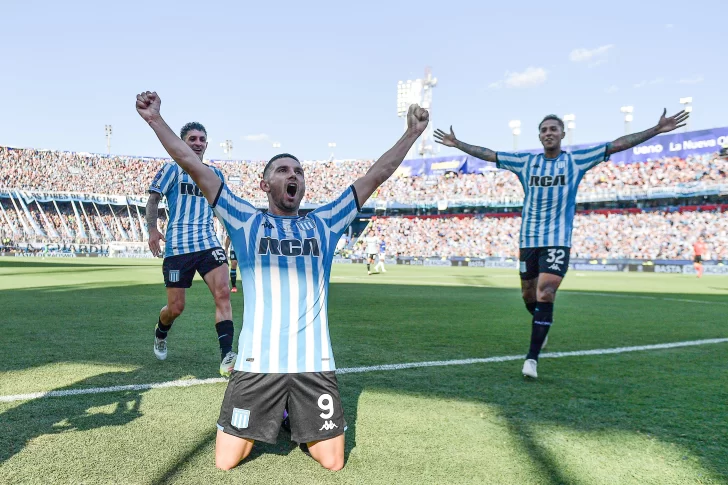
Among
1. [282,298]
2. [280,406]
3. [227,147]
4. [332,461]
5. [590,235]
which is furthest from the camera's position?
[227,147]

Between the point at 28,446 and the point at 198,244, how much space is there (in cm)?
277

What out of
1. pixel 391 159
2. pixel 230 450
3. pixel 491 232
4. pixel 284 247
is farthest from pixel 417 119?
pixel 491 232

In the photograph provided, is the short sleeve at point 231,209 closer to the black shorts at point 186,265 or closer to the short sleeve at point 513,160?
the black shorts at point 186,265

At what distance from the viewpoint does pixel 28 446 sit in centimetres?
303

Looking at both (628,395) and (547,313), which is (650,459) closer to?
(628,395)

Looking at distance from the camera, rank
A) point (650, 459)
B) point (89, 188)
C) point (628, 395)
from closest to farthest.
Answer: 1. point (650, 459)
2. point (628, 395)
3. point (89, 188)

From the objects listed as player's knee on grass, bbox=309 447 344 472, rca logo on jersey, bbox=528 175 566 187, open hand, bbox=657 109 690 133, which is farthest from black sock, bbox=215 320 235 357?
open hand, bbox=657 109 690 133

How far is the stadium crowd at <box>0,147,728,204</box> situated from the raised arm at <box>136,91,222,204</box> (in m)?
44.3

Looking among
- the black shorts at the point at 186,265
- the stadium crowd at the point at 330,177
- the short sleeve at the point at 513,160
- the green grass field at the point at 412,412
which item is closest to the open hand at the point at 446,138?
the short sleeve at the point at 513,160

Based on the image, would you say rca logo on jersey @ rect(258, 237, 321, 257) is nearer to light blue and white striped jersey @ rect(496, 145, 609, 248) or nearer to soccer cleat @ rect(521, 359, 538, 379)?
soccer cleat @ rect(521, 359, 538, 379)

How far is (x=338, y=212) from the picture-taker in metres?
3.49

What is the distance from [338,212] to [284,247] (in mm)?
402

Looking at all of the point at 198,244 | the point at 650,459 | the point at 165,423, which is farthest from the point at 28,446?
the point at 650,459

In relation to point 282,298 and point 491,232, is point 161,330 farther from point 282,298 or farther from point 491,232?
point 491,232
